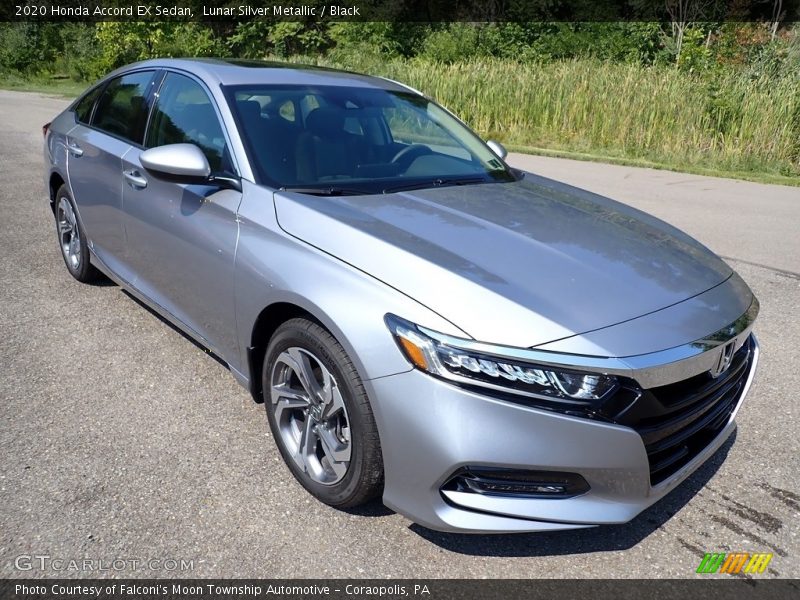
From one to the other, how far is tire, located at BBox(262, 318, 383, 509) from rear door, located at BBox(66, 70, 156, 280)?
1845 millimetres

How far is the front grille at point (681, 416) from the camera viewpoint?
2197mm

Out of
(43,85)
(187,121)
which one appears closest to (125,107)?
(187,121)

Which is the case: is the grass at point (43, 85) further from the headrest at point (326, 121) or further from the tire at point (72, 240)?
the headrest at point (326, 121)

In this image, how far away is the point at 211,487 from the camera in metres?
2.81

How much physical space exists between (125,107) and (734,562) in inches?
161

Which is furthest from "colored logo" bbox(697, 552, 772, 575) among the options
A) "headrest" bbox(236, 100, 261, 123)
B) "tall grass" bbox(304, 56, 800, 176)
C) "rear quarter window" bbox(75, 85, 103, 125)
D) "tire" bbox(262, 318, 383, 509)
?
"tall grass" bbox(304, 56, 800, 176)

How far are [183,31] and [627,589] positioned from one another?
29910 millimetres

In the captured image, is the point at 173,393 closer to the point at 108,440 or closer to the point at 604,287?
the point at 108,440

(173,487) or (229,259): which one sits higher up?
(229,259)

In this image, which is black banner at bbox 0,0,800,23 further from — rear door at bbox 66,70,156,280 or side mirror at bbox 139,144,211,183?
side mirror at bbox 139,144,211,183

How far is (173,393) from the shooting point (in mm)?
3582

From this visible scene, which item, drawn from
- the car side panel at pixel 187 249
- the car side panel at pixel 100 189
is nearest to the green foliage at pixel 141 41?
the car side panel at pixel 100 189

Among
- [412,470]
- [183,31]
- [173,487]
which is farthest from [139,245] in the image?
[183,31]

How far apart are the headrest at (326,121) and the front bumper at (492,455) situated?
1608mm
